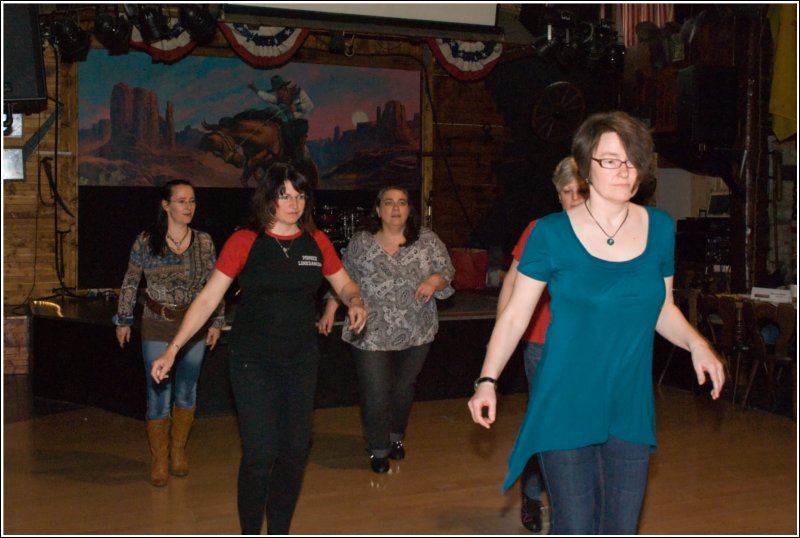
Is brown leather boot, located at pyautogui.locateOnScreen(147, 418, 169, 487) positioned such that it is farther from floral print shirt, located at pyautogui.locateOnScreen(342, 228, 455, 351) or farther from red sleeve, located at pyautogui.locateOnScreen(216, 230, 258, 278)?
red sleeve, located at pyautogui.locateOnScreen(216, 230, 258, 278)

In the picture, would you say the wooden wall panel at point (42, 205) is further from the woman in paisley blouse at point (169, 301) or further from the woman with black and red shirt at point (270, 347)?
the woman with black and red shirt at point (270, 347)

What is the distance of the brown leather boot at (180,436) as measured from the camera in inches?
196

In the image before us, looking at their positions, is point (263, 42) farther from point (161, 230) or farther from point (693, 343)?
point (693, 343)

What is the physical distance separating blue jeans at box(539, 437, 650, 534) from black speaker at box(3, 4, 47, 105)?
3257mm

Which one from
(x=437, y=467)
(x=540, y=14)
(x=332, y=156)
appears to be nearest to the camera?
(x=437, y=467)

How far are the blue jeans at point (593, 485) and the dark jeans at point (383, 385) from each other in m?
2.47

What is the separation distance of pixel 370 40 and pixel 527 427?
986 centimetres

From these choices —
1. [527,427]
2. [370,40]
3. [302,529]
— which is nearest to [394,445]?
[302,529]

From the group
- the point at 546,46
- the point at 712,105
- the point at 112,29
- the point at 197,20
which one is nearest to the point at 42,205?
the point at 112,29

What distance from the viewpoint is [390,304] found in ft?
16.4

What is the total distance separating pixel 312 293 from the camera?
11.7 ft

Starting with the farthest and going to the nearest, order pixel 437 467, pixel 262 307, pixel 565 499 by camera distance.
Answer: pixel 437 467, pixel 262 307, pixel 565 499

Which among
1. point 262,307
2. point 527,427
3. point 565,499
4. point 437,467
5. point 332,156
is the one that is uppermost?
point 332,156

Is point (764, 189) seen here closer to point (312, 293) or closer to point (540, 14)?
point (540, 14)
